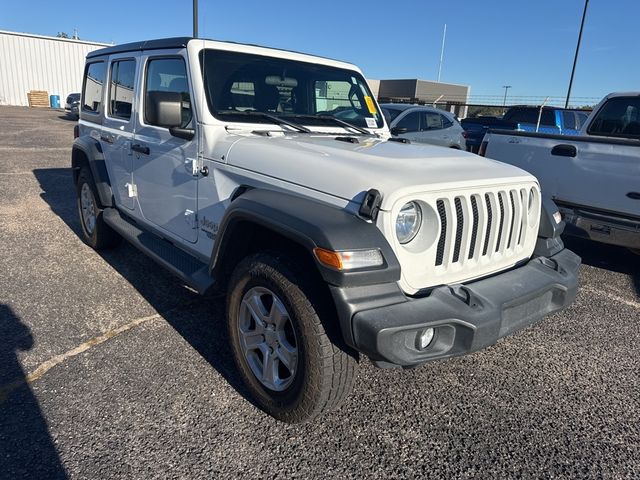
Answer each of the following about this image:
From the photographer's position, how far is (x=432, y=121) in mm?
11469

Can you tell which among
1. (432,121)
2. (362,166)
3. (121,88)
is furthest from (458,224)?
(432,121)

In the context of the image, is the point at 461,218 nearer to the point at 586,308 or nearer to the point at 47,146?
the point at 586,308

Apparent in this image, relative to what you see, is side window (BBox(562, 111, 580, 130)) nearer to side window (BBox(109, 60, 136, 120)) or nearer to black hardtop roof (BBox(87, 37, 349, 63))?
black hardtop roof (BBox(87, 37, 349, 63))

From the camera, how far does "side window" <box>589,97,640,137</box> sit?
5.89 m

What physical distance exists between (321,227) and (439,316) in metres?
0.66

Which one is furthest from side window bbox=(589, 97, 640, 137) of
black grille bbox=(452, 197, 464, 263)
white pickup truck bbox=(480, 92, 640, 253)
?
black grille bbox=(452, 197, 464, 263)

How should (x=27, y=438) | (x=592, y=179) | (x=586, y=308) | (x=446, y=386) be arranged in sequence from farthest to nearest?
(x=592, y=179) → (x=586, y=308) → (x=446, y=386) → (x=27, y=438)

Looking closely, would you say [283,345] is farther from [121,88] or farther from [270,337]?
[121,88]

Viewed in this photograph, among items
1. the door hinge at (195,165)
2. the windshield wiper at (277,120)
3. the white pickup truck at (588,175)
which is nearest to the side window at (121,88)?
the door hinge at (195,165)

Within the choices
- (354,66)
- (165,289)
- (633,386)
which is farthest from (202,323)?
(633,386)

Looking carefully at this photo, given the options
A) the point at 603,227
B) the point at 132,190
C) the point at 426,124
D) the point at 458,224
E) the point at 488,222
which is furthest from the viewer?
the point at 426,124

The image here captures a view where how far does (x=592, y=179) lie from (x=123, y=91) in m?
4.58

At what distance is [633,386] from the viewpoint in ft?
10.3

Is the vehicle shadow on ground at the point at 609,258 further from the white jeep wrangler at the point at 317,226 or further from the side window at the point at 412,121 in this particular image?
the side window at the point at 412,121
